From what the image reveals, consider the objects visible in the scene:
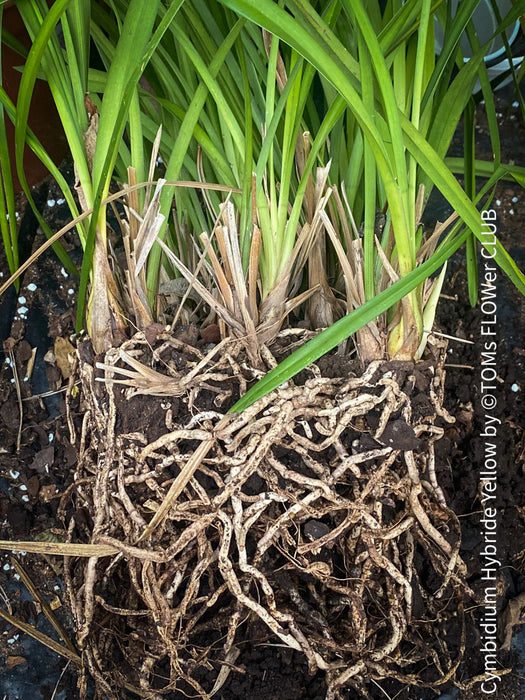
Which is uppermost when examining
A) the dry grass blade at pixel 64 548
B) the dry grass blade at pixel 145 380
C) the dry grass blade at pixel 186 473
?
the dry grass blade at pixel 145 380

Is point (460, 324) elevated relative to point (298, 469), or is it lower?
elevated

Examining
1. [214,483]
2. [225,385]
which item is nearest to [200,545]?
[214,483]

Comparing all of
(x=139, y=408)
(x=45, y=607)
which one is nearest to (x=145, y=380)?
(x=139, y=408)

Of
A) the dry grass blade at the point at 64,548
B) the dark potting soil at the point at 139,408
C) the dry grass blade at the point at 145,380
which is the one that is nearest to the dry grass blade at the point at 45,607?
the dark potting soil at the point at 139,408

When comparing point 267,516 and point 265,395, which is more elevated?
point 265,395

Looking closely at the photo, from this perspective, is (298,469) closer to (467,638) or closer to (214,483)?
(214,483)

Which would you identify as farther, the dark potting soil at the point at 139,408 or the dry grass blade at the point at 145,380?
the dark potting soil at the point at 139,408

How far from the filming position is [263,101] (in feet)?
2.43

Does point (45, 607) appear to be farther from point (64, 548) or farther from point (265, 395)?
point (265, 395)

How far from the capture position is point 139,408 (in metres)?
0.73

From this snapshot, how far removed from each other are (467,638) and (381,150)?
0.73 meters

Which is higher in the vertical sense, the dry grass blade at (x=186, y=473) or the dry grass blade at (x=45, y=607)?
the dry grass blade at (x=186, y=473)

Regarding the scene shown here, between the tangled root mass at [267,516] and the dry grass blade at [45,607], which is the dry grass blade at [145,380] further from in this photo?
the dry grass blade at [45,607]

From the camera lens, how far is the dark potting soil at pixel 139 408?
830 mm
